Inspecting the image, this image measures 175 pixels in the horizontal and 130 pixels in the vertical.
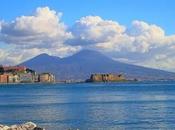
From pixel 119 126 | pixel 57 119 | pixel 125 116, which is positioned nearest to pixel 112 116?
pixel 125 116

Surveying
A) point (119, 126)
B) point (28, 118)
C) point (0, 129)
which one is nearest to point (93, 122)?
point (119, 126)

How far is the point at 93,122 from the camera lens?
52469 millimetres

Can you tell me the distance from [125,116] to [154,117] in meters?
3.64

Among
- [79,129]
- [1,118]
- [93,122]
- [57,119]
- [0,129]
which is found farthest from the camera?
[1,118]

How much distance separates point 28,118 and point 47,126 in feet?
34.3

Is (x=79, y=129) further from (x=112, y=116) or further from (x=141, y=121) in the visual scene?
(x=112, y=116)

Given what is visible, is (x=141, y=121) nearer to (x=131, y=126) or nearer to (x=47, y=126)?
(x=131, y=126)

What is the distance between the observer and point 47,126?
4903 cm

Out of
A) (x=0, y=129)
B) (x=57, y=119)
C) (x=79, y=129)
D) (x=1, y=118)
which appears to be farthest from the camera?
(x=1, y=118)

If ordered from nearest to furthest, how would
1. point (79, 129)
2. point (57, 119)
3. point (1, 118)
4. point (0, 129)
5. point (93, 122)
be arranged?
point (0, 129) → point (79, 129) → point (93, 122) → point (57, 119) → point (1, 118)

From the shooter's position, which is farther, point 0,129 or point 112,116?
point 112,116

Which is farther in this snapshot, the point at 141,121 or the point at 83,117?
the point at 83,117

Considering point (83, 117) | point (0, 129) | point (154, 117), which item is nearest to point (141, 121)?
Result: point (154, 117)

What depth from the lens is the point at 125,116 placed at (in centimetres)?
5869
